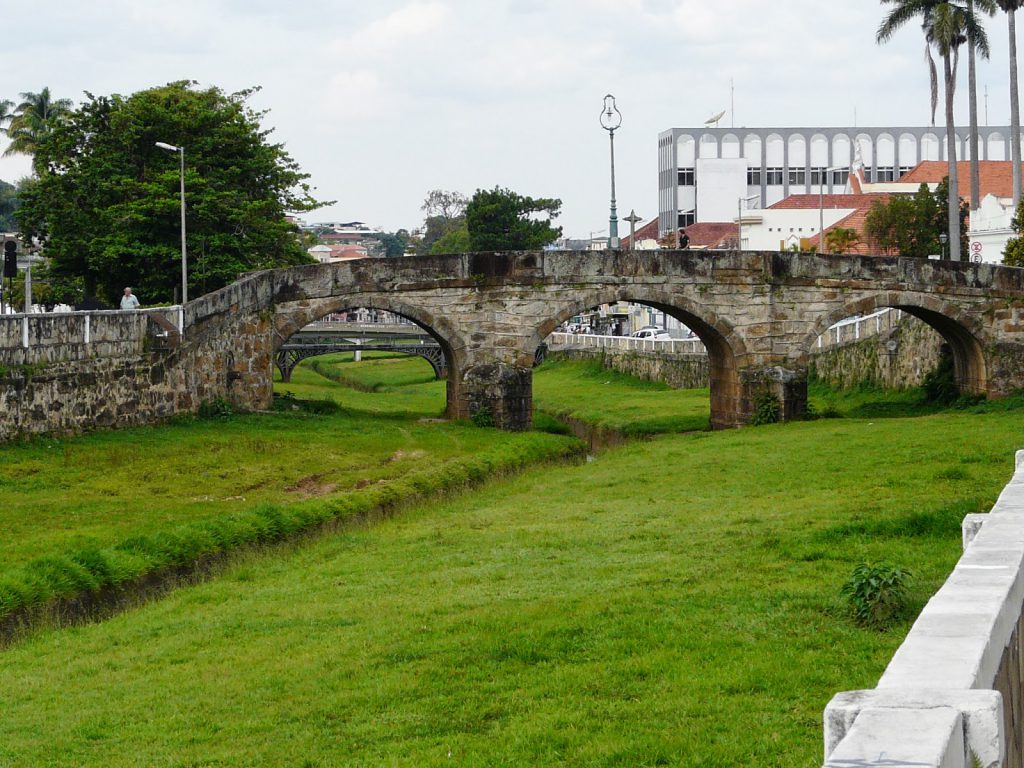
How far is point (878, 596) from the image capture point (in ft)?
36.8

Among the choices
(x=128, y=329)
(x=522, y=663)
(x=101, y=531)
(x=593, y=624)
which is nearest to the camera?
(x=522, y=663)

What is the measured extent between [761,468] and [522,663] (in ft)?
47.6

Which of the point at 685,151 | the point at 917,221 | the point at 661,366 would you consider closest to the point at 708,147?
the point at 685,151

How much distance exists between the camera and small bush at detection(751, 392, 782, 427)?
35438mm

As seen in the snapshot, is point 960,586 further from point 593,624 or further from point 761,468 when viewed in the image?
point 761,468

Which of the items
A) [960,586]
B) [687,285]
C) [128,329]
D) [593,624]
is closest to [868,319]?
[687,285]

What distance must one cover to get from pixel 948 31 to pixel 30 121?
40587 mm

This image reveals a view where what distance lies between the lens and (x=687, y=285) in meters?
35.0

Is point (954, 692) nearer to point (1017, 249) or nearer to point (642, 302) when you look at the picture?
point (642, 302)

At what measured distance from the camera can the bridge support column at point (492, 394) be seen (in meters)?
34.9

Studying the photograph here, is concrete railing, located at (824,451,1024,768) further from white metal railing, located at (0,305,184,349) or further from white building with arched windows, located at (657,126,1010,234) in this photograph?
white building with arched windows, located at (657,126,1010,234)

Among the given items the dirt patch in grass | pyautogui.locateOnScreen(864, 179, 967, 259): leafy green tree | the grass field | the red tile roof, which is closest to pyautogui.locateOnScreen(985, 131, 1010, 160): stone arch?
the red tile roof

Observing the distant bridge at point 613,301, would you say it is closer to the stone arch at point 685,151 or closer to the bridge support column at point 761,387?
the bridge support column at point 761,387

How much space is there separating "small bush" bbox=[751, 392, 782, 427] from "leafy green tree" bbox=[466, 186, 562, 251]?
46552 millimetres
